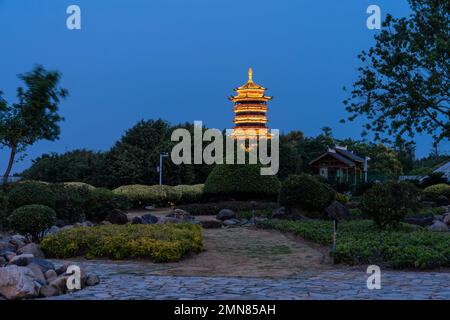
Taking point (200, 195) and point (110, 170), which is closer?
point (200, 195)

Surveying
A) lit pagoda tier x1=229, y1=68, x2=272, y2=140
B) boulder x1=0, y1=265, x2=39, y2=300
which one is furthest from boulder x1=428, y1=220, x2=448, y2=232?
lit pagoda tier x1=229, y1=68, x2=272, y2=140

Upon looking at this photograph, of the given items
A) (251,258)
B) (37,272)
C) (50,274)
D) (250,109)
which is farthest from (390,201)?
(250,109)

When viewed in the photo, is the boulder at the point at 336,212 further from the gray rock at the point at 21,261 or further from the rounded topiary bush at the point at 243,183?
the gray rock at the point at 21,261

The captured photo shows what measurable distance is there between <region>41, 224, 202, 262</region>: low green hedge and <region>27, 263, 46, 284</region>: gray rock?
2891 millimetres

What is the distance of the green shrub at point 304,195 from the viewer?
20.5 metres

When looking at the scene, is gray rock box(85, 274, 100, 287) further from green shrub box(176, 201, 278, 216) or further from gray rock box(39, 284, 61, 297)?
green shrub box(176, 201, 278, 216)

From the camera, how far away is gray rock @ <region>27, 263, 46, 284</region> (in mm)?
8992

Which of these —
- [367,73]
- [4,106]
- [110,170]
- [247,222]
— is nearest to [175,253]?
[247,222]

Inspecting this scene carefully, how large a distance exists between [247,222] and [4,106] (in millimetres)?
11542

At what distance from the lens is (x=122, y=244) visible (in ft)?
40.5

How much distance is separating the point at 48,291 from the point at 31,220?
213 inches

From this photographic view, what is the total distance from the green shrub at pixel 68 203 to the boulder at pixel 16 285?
10.2 m
